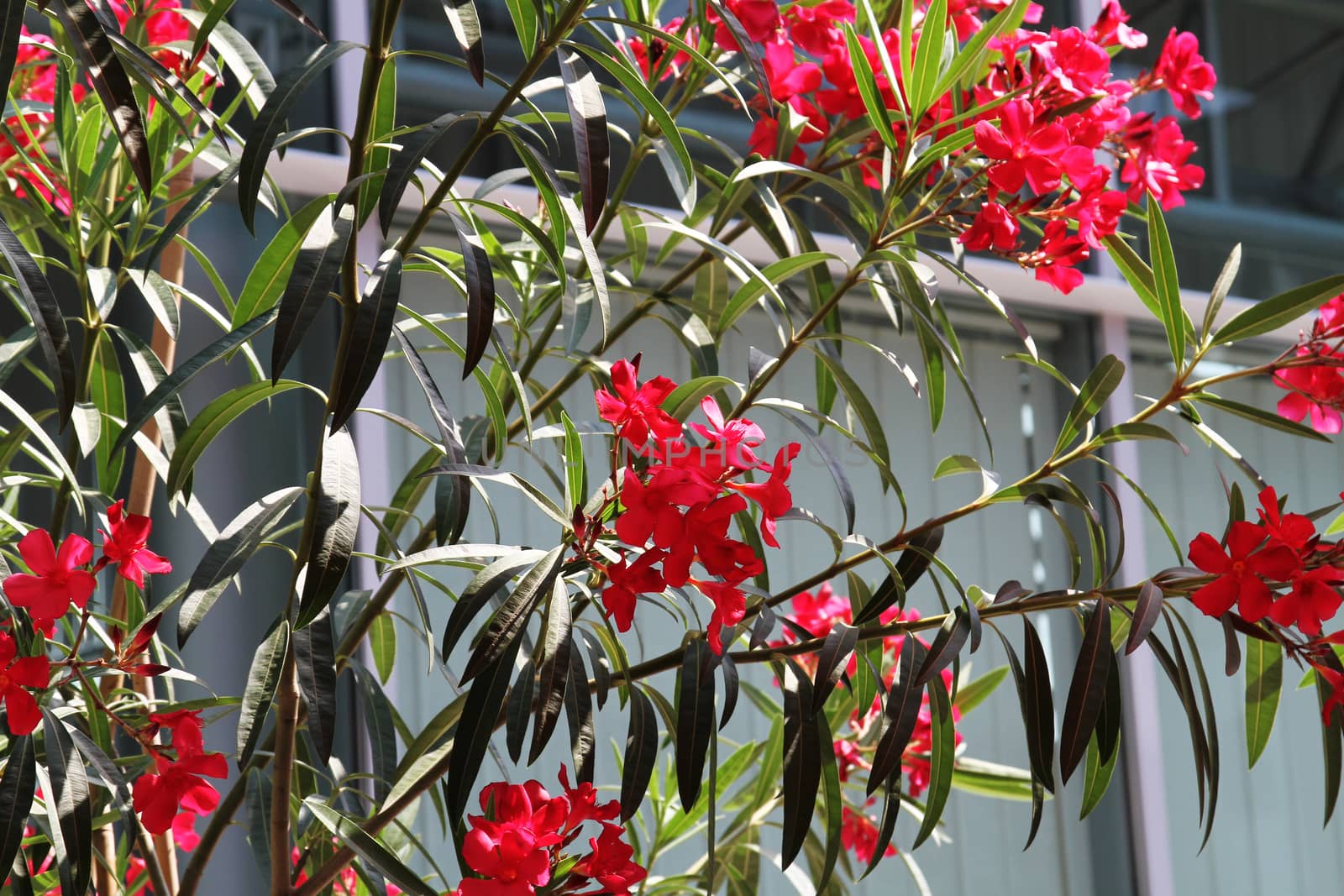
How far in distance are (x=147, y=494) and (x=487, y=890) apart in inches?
25.9

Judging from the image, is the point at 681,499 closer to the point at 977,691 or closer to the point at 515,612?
the point at 515,612

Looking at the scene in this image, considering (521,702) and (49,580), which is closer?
(49,580)

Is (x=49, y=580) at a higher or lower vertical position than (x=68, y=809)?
higher

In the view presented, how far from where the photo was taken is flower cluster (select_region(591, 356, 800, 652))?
59 centimetres

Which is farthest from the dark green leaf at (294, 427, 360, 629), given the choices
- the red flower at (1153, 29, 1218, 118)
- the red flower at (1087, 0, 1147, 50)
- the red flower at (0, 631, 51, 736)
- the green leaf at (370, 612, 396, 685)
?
the red flower at (1153, 29, 1218, 118)

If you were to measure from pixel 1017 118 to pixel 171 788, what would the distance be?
26.8 inches

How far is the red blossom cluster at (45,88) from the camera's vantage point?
95 centimetres

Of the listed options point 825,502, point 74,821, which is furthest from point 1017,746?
point 74,821

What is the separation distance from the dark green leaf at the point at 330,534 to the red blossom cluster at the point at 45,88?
31cm

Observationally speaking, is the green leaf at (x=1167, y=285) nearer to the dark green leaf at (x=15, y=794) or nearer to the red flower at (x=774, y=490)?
the red flower at (x=774, y=490)

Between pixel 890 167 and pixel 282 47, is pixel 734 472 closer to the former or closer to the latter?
pixel 890 167

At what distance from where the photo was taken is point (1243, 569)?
71 cm

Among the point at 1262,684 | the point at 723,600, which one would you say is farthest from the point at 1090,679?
the point at 723,600

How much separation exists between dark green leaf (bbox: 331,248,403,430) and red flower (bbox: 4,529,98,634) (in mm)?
169
